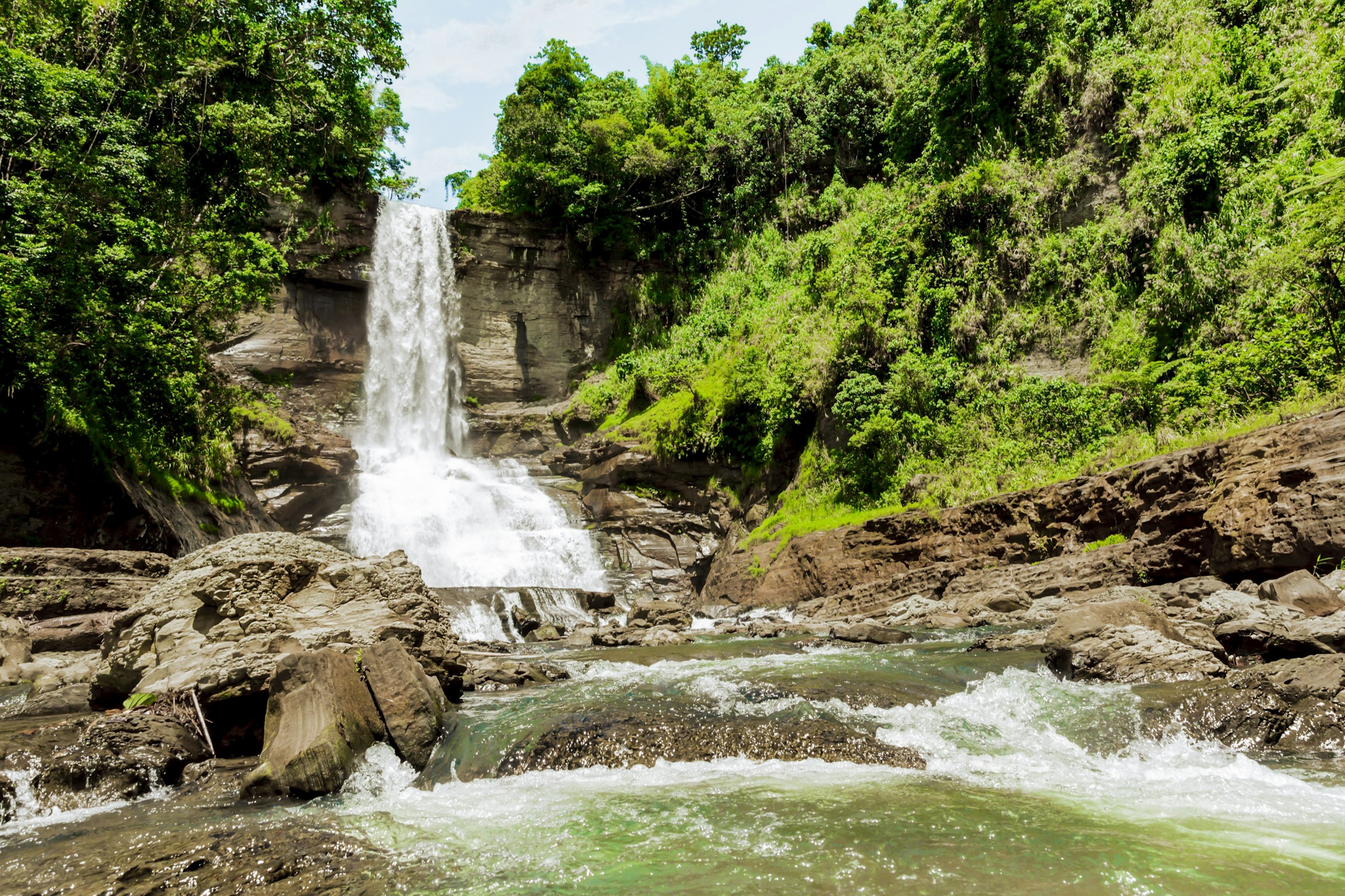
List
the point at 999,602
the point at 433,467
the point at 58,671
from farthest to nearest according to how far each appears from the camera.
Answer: the point at 433,467
the point at 999,602
the point at 58,671

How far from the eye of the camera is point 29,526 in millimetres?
14188

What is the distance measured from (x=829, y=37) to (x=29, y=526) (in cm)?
Result: 4115

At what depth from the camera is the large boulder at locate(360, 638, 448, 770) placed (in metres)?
6.53

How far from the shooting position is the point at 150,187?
18.9 meters

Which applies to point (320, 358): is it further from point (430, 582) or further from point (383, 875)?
point (383, 875)

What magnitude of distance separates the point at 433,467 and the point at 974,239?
23108mm

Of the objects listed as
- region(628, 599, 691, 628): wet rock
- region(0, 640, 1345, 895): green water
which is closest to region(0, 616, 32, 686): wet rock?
region(0, 640, 1345, 895): green water

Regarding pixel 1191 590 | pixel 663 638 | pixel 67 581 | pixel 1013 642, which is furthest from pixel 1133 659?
pixel 67 581

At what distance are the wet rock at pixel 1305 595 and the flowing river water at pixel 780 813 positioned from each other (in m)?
3.03

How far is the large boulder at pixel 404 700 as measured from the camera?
6.53 m

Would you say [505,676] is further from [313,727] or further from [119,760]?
[119,760]

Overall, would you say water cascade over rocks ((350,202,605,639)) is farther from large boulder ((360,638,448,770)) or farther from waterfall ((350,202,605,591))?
large boulder ((360,638,448,770))

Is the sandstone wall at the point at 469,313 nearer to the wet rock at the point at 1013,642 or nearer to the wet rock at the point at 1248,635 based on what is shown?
the wet rock at the point at 1013,642

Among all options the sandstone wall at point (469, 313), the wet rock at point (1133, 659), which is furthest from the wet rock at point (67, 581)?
the sandstone wall at point (469, 313)
